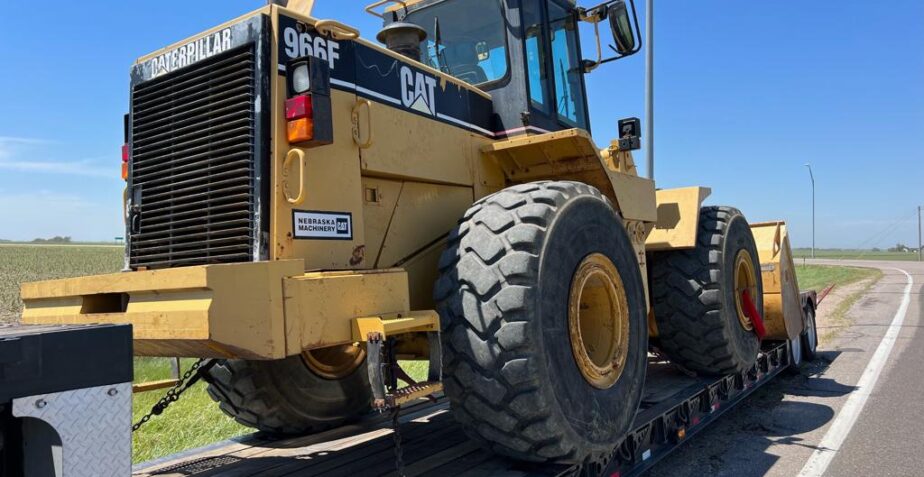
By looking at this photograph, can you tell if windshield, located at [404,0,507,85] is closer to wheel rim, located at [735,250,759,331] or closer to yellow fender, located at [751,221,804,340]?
wheel rim, located at [735,250,759,331]

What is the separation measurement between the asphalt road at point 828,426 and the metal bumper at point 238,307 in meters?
3.09

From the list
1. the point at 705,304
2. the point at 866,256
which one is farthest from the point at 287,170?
the point at 866,256

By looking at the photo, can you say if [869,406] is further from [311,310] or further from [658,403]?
[311,310]

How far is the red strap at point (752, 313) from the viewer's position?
6.35 meters

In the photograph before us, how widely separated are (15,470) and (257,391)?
7.49ft

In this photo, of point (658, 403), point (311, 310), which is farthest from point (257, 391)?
point (658, 403)

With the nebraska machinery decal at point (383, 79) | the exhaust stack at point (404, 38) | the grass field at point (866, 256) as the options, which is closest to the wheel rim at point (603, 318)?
the nebraska machinery decal at point (383, 79)

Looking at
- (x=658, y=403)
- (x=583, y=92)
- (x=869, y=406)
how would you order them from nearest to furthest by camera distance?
(x=658, y=403) → (x=583, y=92) → (x=869, y=406)

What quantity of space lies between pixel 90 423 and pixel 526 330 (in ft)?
5.85

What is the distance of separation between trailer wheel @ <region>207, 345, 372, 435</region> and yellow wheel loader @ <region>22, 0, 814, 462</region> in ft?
0.05

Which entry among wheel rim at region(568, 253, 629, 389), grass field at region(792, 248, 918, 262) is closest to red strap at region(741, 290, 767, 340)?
wheel rim at region(568, 253, 629, 389)

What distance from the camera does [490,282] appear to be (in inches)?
126

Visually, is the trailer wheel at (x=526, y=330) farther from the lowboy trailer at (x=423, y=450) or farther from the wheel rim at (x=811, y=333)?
the wheel rim at (x=811, y=333)

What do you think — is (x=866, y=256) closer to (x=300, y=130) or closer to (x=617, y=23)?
(x=617, y=23)
